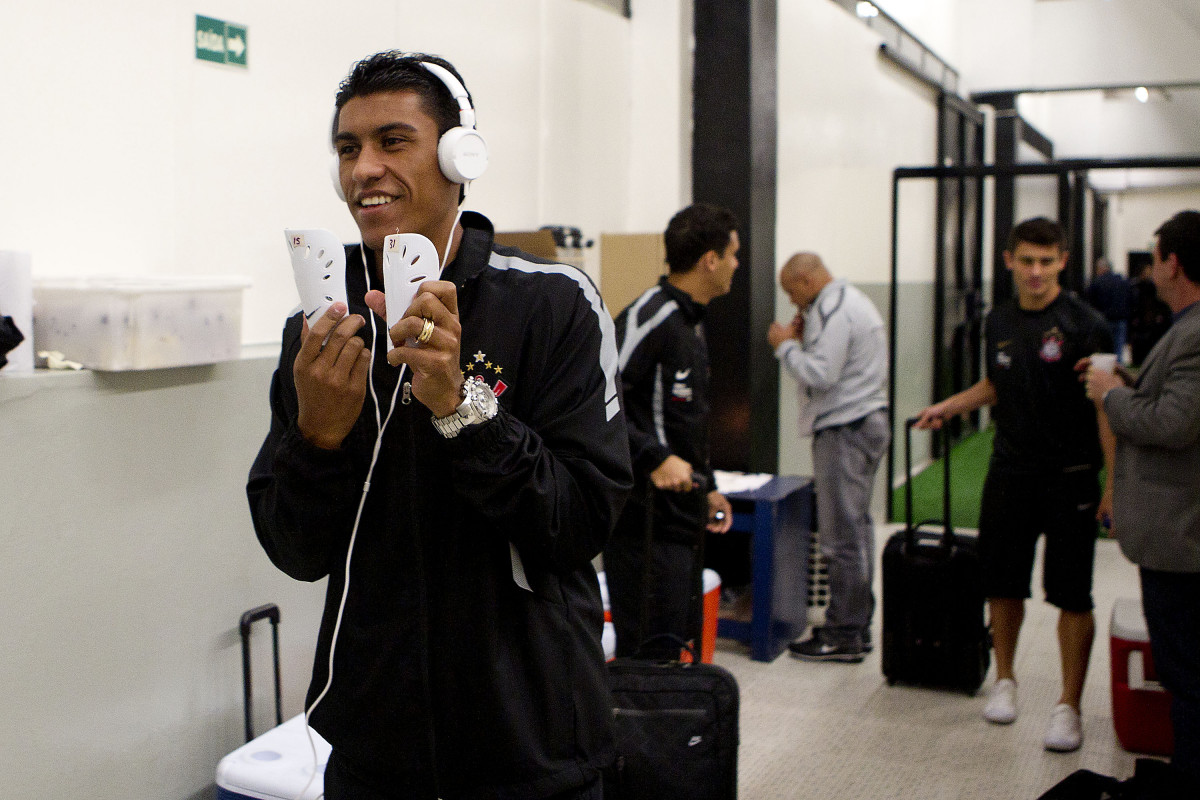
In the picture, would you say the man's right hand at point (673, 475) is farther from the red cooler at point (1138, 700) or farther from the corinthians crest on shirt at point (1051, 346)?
the red cooler at point (1138, 700)

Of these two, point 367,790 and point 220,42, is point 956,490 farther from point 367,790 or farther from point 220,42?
point 367,790

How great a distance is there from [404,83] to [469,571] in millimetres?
585

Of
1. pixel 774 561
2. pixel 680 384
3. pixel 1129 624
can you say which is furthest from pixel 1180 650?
pixel 774 561

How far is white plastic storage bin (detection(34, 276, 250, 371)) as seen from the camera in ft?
6.98

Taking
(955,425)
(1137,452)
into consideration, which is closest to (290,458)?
(1137,452)

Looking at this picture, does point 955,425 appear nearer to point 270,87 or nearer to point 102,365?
point 270,87

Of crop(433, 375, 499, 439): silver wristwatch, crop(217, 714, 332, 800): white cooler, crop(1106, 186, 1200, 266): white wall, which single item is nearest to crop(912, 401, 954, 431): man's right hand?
crop(217, 714, 332, 800): white cooler

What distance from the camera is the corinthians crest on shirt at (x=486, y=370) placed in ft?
4.00

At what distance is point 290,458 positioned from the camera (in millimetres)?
1188

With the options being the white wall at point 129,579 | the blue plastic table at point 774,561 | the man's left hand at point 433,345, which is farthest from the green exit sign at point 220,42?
the blue plastic table at point 774,561

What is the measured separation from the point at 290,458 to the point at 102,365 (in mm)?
1157

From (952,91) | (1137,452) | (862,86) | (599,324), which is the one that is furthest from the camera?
(952,91)

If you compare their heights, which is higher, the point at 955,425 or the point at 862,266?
the point at 862,266

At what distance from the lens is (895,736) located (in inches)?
132
